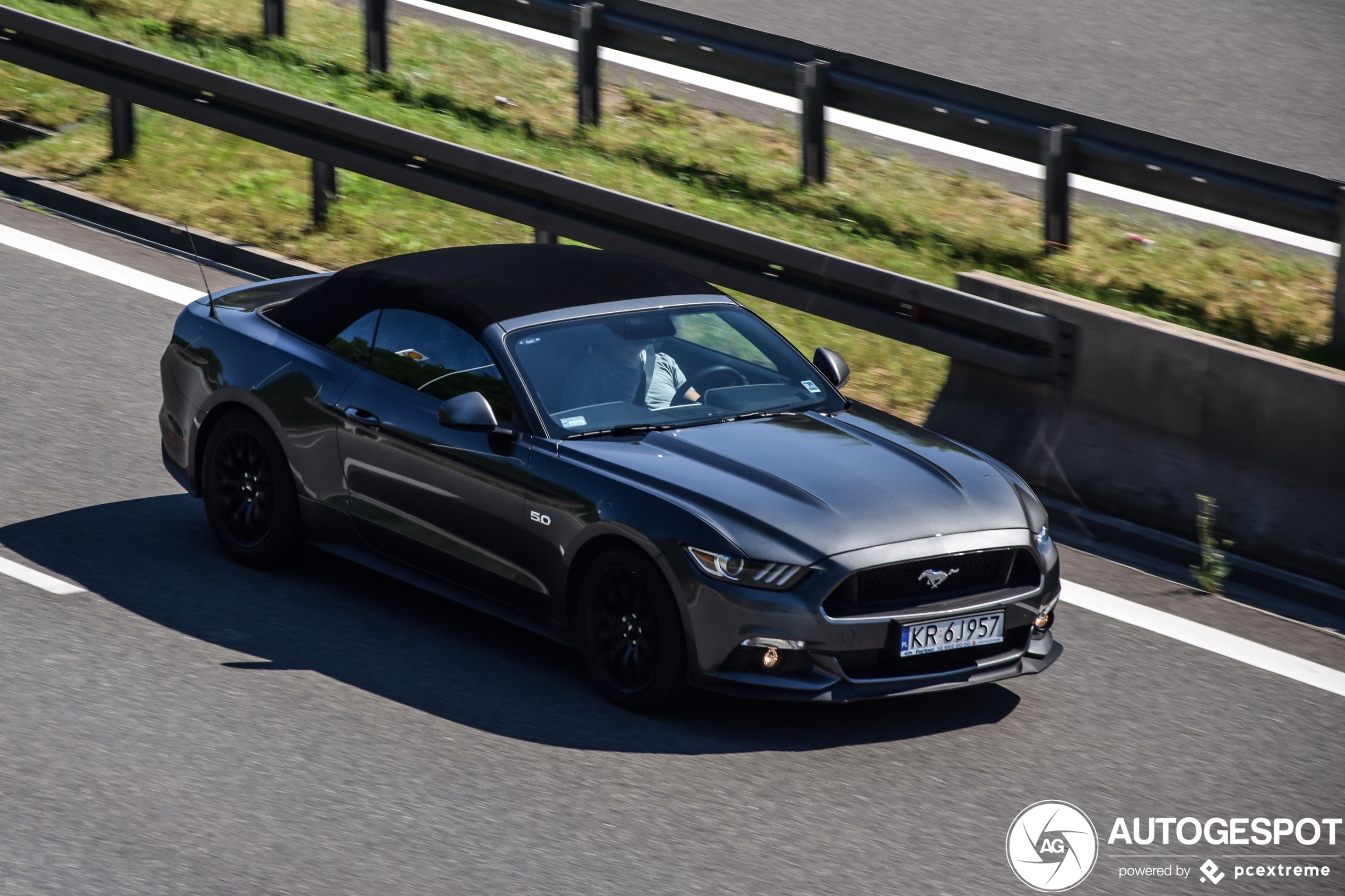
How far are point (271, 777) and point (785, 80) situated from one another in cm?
813

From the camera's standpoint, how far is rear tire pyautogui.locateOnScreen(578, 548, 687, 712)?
258 inches

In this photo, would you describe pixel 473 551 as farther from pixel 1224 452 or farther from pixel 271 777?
pixel 1224 452

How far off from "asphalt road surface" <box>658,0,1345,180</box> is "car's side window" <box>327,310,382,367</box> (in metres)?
8.78

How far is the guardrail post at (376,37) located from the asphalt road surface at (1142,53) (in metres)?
3.83

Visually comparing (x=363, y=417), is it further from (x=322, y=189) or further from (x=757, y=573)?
(x=322, y=189)

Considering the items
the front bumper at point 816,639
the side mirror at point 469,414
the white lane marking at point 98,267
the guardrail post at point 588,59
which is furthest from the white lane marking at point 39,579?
the guardrail post at point 588,59

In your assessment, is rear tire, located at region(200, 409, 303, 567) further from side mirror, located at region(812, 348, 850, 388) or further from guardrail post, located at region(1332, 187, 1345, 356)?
guardrail post, located at region(1332, 187, 1345, 356)

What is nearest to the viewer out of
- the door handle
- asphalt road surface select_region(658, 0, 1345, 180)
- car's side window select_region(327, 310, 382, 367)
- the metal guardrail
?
the door handle

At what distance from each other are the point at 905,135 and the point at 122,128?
6.50 meters

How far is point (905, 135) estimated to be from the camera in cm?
1567

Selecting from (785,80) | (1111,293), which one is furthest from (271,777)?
(785,80)
